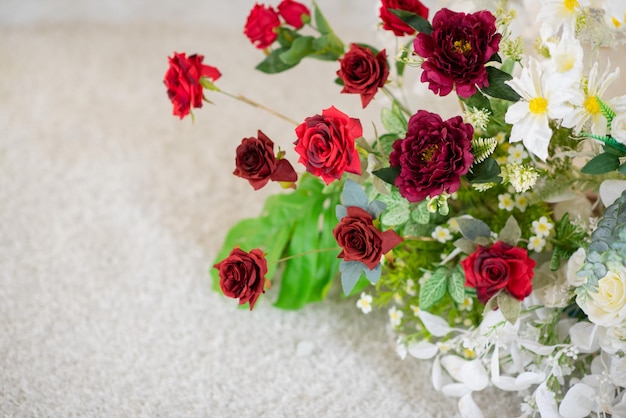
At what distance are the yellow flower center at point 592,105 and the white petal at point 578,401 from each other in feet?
1.16

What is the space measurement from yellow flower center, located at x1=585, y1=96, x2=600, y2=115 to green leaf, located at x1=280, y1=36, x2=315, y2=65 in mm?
426

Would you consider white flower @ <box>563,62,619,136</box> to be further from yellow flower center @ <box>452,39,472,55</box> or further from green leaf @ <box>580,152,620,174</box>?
yellow flower center @ <box>452,39,472,55</box>

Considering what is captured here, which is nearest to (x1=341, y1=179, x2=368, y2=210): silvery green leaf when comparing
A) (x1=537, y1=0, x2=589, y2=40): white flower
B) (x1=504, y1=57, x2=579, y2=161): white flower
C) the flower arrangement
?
the flower arrangement

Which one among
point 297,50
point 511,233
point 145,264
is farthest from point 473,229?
point 145,264

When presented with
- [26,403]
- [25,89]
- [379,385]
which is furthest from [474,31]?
[25,89]

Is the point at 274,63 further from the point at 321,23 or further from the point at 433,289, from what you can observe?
the point at 433,289

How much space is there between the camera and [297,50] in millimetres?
1037

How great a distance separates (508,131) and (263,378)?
21.2 inches

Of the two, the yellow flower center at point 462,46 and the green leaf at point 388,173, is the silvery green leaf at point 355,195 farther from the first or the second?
the yellow flower center at point 462,46

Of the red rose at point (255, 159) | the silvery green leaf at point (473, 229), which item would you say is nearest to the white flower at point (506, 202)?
the silvery green leaf at point (473, 229)

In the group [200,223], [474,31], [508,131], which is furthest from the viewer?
[200,223]

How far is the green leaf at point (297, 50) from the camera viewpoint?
1.03 meters

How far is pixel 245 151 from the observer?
837 mm

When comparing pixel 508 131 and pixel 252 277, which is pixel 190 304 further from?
pixel 508 131
